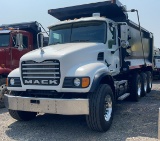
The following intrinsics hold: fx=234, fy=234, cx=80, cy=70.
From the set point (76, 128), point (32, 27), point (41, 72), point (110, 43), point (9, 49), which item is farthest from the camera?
point (32, 27)

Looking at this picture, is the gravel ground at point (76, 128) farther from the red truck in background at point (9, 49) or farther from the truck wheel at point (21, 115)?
the red truck in background at point (9, 49)

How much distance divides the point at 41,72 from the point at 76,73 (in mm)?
818

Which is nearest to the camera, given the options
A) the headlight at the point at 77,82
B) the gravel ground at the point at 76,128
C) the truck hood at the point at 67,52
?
the headlight at the point at 77,82

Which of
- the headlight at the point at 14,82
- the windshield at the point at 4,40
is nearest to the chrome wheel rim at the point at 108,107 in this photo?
the headlight at the point at 14,82

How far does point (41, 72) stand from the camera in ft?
17.1

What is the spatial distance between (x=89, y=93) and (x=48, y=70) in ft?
3.37

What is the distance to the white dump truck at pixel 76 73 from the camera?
491cm

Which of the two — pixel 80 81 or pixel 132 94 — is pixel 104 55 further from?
pixel 132 94

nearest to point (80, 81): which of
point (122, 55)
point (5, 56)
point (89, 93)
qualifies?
point (89, 93)

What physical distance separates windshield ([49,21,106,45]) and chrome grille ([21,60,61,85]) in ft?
5.06

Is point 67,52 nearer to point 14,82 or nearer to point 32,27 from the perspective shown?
point 14,82

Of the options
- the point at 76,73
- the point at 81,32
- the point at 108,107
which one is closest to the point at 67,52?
the point at 76,73

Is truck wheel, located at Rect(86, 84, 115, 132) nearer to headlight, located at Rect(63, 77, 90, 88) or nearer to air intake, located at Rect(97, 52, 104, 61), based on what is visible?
headlight, located at Rect(63, 77, 90, 88)

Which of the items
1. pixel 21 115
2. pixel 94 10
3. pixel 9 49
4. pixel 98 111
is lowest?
pixel 21 115
